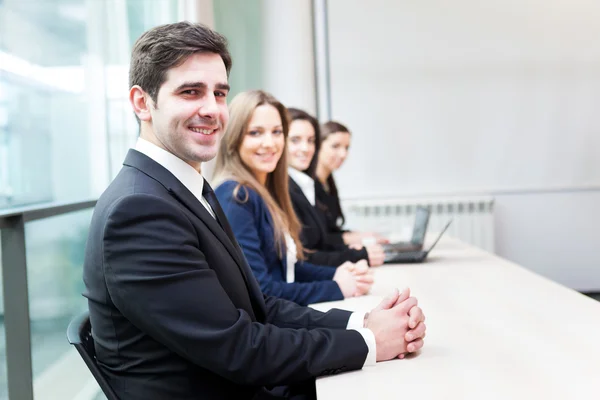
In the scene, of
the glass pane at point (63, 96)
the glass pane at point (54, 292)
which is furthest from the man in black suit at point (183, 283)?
the glass pane at point (54, 292)

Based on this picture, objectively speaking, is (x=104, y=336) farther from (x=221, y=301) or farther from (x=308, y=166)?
(x=308, y=166)

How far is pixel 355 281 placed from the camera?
79.7 inches

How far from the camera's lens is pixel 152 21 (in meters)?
3.90

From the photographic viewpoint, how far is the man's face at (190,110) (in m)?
1.30

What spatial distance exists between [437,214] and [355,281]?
349cm

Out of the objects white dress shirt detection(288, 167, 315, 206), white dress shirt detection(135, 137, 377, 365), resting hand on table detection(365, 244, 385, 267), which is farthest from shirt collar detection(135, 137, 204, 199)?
white dress shirt detection(288, 167, 315, 206)

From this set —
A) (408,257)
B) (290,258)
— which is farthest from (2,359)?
(408,257)

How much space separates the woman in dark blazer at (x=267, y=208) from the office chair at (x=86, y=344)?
0.67 metres

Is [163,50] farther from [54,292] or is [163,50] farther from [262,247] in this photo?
[54,292]

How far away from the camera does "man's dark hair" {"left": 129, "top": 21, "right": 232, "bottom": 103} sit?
4.17 ft

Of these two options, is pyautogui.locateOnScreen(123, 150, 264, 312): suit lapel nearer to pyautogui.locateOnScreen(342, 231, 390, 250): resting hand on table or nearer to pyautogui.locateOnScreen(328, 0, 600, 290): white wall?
pyautogui.locateOnScreen(342, 231, 390, 250): resting hand on table

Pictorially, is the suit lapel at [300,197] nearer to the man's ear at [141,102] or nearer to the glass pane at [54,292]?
the glass pane at [54,292]

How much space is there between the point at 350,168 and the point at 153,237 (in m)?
4.38

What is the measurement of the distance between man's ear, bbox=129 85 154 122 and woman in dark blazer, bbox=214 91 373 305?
2.34 ft
